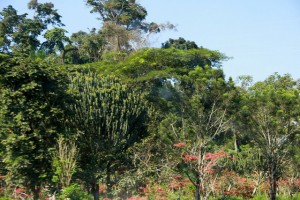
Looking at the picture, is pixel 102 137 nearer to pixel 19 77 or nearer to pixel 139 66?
pixel 19 77

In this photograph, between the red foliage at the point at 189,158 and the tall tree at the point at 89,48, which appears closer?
the red foliage at the point at 189,158

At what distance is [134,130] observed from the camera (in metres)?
18.0

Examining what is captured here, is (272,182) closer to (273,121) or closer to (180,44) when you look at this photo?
(273,121)

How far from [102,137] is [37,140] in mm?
2934

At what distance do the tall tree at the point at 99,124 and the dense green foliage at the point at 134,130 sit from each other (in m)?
0.04

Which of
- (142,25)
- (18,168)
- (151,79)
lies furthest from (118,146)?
(142,25)

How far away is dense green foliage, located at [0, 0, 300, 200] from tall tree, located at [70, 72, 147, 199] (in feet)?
0.13

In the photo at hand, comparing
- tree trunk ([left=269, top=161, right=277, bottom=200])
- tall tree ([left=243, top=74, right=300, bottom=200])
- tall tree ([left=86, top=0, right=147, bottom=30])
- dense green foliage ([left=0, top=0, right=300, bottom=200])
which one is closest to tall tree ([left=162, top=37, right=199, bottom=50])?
tall tree ([left=86, top=0, right=147, bottom=30])

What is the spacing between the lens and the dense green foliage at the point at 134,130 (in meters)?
14.4

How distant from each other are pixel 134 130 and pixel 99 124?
1.86m

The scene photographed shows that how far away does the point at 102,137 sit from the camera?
16.8m

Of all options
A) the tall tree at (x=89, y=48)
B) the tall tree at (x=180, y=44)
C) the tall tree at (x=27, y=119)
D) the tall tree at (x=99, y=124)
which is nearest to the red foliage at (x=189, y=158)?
the tall tree at (x=99, y=124)

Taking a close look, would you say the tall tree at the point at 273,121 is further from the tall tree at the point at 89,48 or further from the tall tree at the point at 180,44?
the tall tree at the point at 89,48

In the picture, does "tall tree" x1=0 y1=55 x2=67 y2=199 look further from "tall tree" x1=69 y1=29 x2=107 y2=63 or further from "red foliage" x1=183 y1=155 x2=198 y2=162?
"tall tree" x1=69 y1=29 x2=107 y2=63
